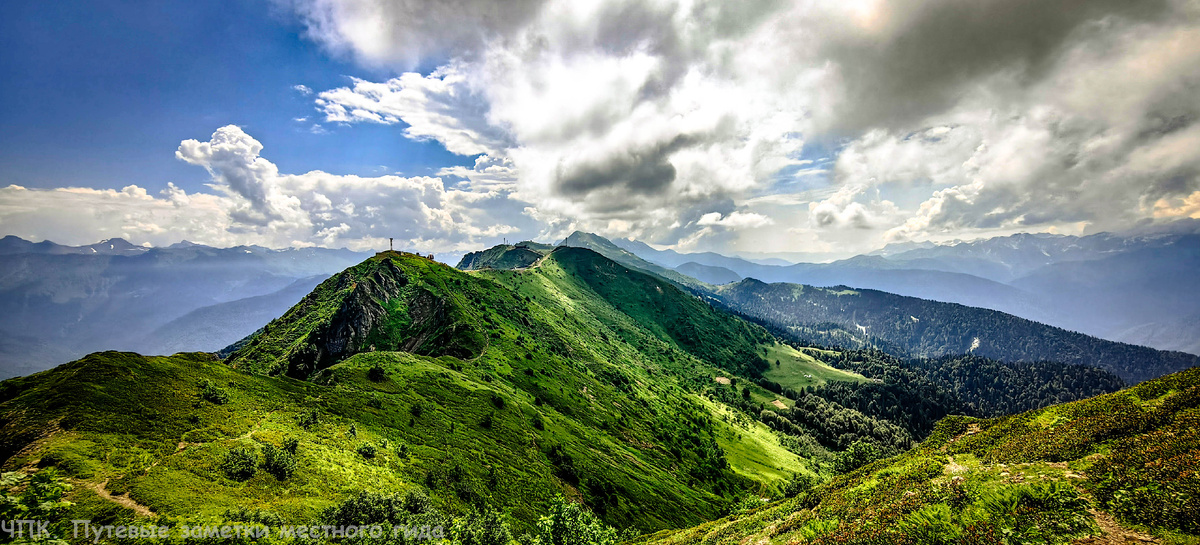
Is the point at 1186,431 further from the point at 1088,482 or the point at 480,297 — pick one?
the point at 480,297

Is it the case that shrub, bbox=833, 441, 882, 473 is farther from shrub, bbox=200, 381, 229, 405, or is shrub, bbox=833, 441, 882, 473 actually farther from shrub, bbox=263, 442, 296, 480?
shrub, bbox=200, 381, 229, 405

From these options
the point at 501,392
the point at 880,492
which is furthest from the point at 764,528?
the point at 501,392

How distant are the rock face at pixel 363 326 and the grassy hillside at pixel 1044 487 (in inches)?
3716

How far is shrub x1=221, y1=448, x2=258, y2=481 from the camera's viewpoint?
31.6m

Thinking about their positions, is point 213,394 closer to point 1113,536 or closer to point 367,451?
point 367,451

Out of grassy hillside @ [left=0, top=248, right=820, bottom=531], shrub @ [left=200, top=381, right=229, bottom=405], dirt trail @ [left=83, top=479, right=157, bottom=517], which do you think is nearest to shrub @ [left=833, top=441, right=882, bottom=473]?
grassy hillside @ [left=0, top=248, right=820, bottom=531]

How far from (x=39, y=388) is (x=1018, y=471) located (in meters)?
68.9

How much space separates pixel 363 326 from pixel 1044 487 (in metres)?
122

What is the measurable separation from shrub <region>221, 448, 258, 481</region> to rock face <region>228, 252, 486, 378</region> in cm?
6986

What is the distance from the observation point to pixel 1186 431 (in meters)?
17.6

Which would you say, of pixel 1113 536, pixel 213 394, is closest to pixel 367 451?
pixel 213 394

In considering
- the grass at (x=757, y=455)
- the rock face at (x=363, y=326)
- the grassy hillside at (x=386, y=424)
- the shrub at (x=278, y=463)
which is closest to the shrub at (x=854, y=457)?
the grassy hillside at (x=386, y=424)

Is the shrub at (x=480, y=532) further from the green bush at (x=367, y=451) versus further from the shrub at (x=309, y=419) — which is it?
the shrub at (x=309, y=419)

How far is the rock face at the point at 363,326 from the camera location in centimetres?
9775
